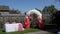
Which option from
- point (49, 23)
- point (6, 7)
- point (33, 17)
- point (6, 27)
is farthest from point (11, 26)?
point (6, 7)

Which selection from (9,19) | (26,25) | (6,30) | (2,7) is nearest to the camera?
(6,30)

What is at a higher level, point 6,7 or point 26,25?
point 6,7

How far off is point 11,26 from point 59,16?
556 inches

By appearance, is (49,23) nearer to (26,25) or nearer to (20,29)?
(26,25)

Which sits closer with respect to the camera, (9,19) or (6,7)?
(9,19)

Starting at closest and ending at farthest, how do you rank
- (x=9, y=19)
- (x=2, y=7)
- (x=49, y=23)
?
(x=9, y=19), (x=49, y=23), (x=2, y=7)

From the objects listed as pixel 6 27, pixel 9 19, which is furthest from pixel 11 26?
pixel 9 19

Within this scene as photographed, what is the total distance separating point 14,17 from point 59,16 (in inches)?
340

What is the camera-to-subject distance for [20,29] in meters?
20.6

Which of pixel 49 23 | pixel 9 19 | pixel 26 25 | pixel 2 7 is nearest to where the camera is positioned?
pixel 26 25

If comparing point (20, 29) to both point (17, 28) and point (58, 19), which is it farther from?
point (58, 19)

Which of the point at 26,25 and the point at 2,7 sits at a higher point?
the point at 2,7

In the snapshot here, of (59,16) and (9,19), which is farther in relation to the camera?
(59,16)

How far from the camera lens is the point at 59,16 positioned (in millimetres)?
32094
